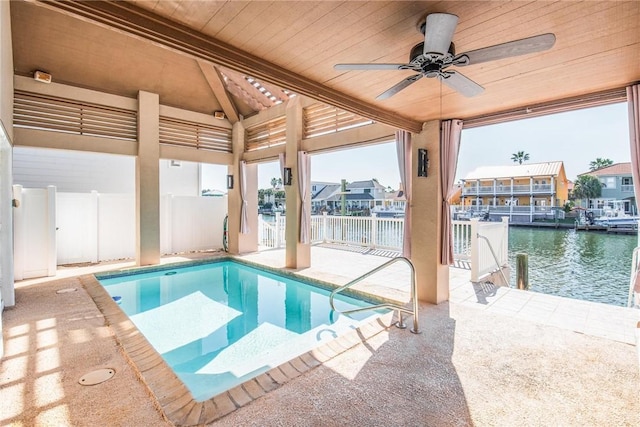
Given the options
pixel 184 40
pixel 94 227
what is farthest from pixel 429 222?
pixel 94 227

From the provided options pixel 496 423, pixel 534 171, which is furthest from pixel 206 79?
pixel 534 171

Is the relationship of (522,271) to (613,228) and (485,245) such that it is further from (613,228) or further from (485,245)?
(613,228)

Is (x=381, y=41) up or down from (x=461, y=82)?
up

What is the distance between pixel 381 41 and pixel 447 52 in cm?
54

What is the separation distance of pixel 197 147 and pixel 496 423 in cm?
853

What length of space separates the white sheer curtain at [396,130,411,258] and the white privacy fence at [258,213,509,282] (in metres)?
1.64

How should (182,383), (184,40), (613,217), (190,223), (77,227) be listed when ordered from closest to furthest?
(184,40)
(182,383)
(77,227)
(190,223)
(613,217)

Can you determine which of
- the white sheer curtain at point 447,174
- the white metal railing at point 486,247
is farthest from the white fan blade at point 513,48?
the white metal railing at point 486,247

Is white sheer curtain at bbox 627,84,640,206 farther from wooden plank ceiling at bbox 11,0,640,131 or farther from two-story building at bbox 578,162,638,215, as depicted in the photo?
two-story building at bbox 578,162,638,215

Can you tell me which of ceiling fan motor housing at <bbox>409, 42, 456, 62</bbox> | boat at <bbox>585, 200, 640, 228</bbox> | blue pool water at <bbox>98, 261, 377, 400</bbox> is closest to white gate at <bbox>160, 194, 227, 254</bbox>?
blue pool water at <bbox>98, 261, 377, 400</bbox>

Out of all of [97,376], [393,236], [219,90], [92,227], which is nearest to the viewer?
[97,376]

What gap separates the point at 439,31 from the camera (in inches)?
79.4

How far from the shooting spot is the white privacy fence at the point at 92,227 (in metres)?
5.49

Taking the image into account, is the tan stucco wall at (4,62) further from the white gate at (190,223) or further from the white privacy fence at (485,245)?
the white privacy fence at (485,245)
